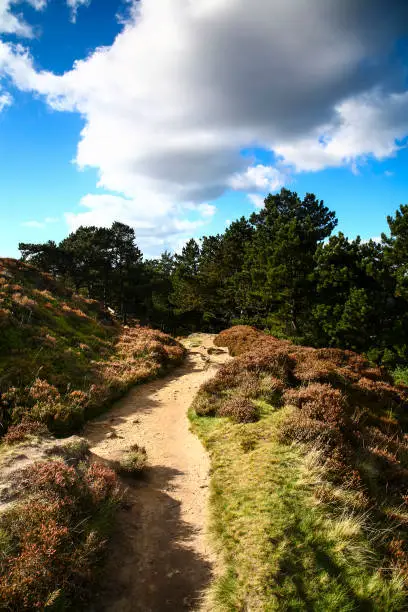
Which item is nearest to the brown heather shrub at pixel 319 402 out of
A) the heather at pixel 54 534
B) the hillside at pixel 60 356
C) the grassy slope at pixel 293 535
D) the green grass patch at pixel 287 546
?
the grassy slope at pixel 293 535

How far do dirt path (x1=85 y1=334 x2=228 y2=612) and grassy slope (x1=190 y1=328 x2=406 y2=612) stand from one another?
19.3 inches

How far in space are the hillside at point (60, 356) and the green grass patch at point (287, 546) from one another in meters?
6.92

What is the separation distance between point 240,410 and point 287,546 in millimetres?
5392

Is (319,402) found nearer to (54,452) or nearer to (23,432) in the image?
(54,452)

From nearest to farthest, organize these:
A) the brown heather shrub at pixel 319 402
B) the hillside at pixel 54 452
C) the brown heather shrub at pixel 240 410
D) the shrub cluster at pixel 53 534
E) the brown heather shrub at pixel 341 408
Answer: the shrub cluster at pixel 53 534 → the hillside at pixel 54 452 → the brown heather shrub at pixel 341 408 → the brown heather shrub at pixel 319 402 → the brown heather shrub at pixel 240 410

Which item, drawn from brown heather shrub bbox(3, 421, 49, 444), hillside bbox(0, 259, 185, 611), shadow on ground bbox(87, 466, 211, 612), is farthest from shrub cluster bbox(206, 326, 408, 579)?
brown heather shrub bbox(3, 421, 49, 444)

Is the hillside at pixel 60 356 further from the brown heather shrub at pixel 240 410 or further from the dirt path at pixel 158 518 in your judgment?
the brown heather shrub at pixel 240 410

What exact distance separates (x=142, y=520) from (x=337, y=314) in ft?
69.0

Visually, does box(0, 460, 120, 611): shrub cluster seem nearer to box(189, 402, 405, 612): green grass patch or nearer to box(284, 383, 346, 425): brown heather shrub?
box(189, 402, 405, 612): green grass patch

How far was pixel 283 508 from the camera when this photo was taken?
684 centimetres

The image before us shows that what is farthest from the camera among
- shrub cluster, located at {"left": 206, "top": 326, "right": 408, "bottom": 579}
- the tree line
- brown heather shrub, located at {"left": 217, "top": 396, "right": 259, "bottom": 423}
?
the tree line

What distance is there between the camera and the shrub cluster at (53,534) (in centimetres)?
469

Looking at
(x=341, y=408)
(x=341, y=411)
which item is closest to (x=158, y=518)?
(x=341, y=411)

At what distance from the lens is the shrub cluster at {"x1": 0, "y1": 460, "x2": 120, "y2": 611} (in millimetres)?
4688
